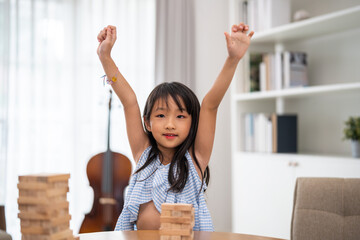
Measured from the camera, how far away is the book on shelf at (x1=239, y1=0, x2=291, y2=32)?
8.67 ft

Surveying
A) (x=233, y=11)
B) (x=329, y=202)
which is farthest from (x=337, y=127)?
(x=329, y=202)

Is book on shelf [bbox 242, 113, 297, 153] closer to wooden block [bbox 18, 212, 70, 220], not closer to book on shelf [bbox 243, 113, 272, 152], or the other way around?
book on shelf [bbox 243, 113, 272, 152]

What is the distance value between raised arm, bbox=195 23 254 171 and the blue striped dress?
0.06 m

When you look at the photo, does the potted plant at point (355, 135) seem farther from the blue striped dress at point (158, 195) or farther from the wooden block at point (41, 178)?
the wooden block at point (41, 178)

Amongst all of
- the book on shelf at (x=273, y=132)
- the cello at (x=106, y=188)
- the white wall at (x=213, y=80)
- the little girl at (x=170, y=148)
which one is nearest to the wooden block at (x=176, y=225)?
the little girl at (x=170, y=148)

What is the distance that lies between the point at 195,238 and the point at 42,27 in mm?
2452

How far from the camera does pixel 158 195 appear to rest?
1171 mm

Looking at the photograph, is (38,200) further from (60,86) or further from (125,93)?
(60,86)

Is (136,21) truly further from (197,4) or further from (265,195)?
(265,195)

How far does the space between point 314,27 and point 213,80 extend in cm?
118

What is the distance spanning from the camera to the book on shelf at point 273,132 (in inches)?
102

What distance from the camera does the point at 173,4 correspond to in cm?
327

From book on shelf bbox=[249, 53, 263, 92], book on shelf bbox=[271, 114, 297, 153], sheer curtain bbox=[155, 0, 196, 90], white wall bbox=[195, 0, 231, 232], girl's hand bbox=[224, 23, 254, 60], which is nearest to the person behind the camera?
girl's hand bbox=[224, 23, 254, 60]

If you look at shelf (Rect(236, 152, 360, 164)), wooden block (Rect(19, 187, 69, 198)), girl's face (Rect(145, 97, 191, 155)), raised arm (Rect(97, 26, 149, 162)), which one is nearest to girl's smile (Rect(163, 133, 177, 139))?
girl's face (Rect(145, 97, 191, 155))
